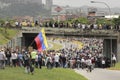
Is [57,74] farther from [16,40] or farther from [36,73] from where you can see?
[16,40]

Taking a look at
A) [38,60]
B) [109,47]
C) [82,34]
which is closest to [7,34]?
[82,34]

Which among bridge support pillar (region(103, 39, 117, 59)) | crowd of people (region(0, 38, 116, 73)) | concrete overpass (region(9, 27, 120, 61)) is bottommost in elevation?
bridge support pillar (region(103, 39, 117, 59))

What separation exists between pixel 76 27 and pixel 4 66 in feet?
119

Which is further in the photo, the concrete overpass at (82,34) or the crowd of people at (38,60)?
the concrete overpass at (82,34)

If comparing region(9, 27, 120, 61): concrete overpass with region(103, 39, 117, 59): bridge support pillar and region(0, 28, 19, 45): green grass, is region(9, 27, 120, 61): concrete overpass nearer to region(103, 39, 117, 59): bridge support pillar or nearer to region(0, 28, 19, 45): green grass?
region(103, 39, 117, 59): bridge support pillar

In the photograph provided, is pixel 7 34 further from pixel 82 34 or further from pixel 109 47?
pixel 109 47

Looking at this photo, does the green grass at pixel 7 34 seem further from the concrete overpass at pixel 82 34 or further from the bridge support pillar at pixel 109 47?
the bridge support pillar at pixel 109 47

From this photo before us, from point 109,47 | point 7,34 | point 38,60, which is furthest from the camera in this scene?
point 109,47

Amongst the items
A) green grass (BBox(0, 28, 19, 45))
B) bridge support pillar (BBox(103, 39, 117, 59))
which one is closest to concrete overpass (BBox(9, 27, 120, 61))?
bridge support pillar (BBox(103, 39, 117, 59))

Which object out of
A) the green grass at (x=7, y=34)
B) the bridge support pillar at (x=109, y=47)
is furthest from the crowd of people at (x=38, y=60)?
the green grass at (x=7, y=34)

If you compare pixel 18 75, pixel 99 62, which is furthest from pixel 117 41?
pixel 18 75

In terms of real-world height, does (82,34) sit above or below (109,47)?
above

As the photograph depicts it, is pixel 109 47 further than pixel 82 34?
Yes

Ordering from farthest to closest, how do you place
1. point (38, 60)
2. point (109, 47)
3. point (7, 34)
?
point (109, 47) < point (7, 34) < point (38, 60)
